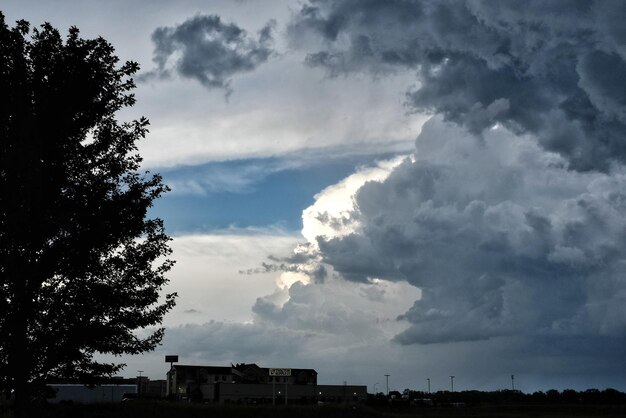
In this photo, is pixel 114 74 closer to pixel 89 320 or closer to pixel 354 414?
pixel 89 320

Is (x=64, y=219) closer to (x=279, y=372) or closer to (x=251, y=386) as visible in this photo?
(x=251, y=386)

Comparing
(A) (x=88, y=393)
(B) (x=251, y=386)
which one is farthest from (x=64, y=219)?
(B) (x=251, y=386)

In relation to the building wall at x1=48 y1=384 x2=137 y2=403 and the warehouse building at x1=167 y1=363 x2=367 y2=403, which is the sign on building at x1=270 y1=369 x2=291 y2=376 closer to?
the warehouse building at x1=167 y1=363 x2=367 y2=403

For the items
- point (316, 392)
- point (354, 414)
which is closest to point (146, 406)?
point (354, 414)

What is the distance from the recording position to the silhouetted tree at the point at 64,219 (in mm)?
22203

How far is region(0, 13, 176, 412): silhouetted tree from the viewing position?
2220cm

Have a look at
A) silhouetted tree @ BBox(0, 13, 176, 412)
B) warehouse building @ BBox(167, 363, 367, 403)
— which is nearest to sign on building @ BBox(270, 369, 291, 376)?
warehouse building @ BBox(167, 363, 367, 403)

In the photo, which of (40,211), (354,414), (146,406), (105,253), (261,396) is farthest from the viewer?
(261,396)

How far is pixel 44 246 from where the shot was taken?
2250 cm

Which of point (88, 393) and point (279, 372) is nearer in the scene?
point (88, 393)

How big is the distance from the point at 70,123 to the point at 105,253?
4797mm

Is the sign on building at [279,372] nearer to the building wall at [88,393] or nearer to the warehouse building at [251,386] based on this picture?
the warehouse building at [251,386]

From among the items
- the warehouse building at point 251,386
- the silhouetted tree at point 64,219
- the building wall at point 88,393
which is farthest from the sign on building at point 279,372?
the silhouetted tree at point 64,219

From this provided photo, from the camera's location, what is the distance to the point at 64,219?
22.3 m
